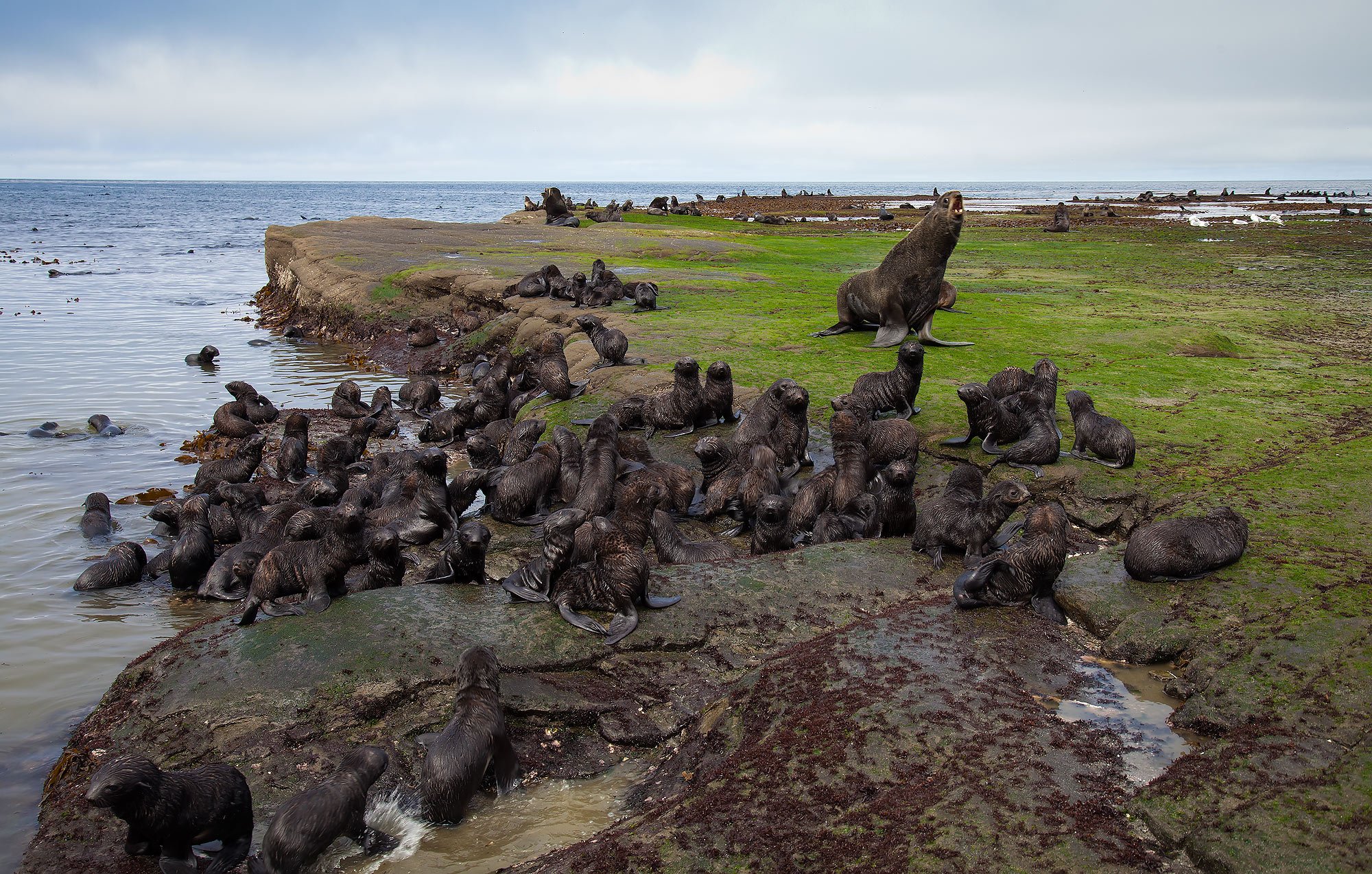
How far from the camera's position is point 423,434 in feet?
39.9

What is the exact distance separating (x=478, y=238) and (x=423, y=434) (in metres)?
17.3

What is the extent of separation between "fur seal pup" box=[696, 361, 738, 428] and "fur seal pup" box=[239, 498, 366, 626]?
4095mm

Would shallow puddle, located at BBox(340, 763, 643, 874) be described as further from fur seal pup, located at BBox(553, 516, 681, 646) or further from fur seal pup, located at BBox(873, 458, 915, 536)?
fur seal pup, located at BBox(873, 458, 915, 536)

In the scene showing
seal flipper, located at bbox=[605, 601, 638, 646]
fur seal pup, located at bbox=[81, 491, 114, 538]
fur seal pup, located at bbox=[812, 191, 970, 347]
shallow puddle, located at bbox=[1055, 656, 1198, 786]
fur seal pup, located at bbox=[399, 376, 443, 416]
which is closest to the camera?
shallow puddle, located at bbox=[1055, 656, 1198, 786]

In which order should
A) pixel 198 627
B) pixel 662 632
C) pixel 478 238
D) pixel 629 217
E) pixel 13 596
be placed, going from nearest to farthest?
pixel 662 632, pixel 198 627, pixel 13 596, pixel 478 238, pixel 629 217

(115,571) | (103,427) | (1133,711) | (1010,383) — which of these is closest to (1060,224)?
(1010,383)

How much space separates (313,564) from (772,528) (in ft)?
11.0

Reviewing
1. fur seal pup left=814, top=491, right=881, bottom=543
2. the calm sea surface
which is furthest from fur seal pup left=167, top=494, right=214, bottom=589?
fur seal pup left=814, top=491, right=881, bottom=543

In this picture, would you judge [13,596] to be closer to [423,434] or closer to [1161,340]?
[423,434]

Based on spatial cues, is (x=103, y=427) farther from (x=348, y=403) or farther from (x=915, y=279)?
(x=915, y=279)

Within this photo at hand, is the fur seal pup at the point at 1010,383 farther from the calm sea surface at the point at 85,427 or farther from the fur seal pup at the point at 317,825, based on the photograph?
the calm sea surface at the point at 85,427

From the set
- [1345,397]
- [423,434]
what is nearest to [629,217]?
[423,434]

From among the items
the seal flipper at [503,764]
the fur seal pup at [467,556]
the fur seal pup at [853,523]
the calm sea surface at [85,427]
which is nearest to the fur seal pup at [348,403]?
the calm sea surface at [85,427]

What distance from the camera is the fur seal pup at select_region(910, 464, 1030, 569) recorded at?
6.21 metres
